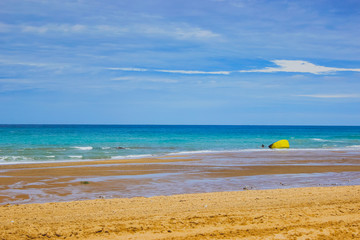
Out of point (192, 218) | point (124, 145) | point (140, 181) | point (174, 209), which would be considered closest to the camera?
point (192, 218)

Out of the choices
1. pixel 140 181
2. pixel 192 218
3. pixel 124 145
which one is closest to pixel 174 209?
pixel 192 218

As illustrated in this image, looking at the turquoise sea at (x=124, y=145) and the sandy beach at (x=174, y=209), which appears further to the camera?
the turquoise sea at (x=124, y=145)

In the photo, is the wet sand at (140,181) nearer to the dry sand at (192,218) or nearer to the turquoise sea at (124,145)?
the dry sand at (192,218)

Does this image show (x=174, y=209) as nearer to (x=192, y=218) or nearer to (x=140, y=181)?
(x=192, y=218)

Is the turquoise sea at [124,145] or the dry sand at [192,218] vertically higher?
the dry sand at [192,218]

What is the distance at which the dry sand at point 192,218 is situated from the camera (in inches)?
260

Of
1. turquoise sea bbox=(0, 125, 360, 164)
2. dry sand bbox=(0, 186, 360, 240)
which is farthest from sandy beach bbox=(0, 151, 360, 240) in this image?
turquoise sea bbox=(0, 125, 360, 164)

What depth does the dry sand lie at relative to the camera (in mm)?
6609

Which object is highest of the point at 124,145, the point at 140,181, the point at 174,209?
the point at 174,209

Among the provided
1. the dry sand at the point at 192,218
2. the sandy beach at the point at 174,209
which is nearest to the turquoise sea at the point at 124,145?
the sandy beach at the point at 174,209

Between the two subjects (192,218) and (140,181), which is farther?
(140,181)

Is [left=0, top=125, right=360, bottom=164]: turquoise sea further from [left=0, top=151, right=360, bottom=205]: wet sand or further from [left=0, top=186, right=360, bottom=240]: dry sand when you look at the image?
[left=0, top=186, right=360, bottom=240]: dry sand

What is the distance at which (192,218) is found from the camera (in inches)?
296

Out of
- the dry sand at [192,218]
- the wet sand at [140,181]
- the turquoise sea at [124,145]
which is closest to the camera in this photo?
the dry sand at [192,218]
